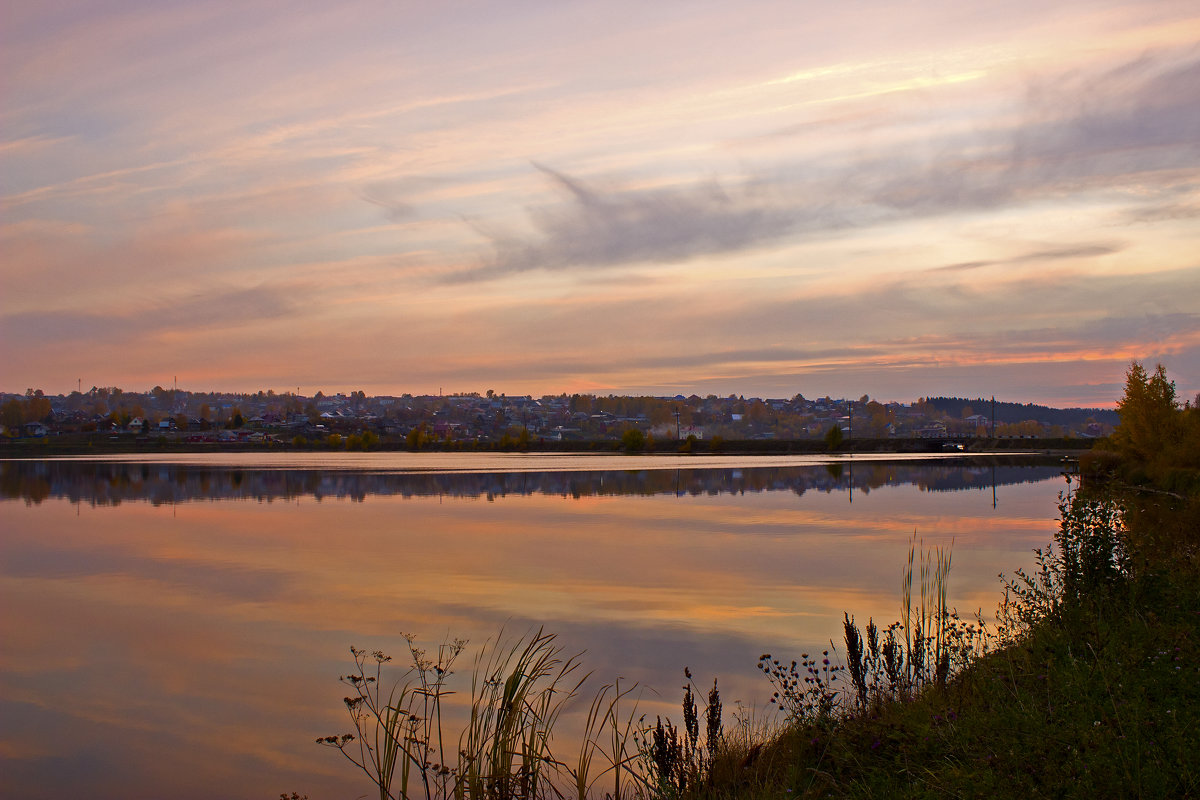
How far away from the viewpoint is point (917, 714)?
7.21m

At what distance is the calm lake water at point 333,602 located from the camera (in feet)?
26.7

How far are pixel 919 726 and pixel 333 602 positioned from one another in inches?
379

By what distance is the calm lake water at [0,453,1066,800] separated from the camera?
815 centimetres

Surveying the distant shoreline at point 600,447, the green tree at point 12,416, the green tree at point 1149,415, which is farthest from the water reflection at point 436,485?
the green tree at point 12,416

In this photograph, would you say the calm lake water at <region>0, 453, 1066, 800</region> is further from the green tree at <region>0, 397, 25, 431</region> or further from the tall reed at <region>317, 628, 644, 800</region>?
the green tree at <region>0, 397, 25, 431</region>

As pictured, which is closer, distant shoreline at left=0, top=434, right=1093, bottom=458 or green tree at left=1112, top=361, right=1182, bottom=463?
green tree at left=1112, top=361, right=1182, bottom=463

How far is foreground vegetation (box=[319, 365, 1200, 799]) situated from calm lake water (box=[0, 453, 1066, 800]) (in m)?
0.81

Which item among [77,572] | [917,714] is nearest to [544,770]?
[917,714]

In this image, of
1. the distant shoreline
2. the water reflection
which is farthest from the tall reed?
the distant shoreline

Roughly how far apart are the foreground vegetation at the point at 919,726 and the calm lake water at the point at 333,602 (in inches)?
31.9

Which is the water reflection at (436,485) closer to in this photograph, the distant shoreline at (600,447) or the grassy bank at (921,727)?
the grassy bank at (921,727)

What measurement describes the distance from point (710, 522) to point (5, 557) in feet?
53.6

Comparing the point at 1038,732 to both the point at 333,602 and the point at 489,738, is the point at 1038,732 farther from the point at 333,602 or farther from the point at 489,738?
the point at 333,602

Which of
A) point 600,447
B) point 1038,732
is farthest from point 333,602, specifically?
point 600,447
